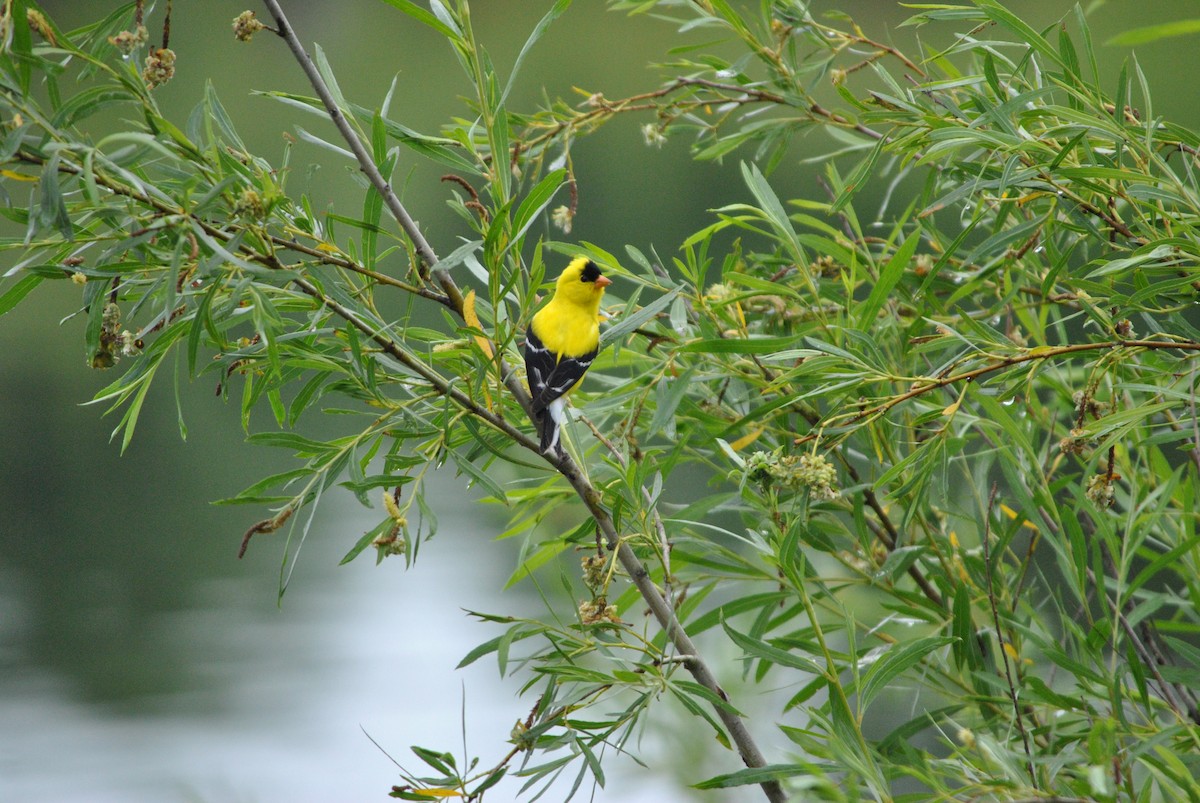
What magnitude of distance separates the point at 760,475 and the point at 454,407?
283mm

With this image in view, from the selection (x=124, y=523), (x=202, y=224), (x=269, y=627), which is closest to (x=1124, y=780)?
(x=202, y=224)

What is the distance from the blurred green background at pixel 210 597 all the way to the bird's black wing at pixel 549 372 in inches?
65.1

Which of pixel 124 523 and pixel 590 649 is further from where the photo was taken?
pixel 124 523

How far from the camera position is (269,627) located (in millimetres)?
6320

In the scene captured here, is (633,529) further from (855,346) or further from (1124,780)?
(1124,780)

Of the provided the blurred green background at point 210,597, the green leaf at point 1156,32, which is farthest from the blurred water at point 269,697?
the green leaf at point 1156,32

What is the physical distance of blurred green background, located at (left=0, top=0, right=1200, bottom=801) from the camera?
202 inches

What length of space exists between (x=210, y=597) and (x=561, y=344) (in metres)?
5.30

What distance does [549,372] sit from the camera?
65.1 inches

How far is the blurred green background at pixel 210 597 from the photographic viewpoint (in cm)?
514

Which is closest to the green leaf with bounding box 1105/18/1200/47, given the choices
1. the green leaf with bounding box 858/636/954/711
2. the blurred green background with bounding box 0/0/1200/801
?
the green leaf with bounding box 858/636/954/711

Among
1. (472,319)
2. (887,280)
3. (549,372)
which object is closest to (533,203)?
(472,319)

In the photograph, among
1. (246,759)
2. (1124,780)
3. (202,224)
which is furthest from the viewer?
(246,759)

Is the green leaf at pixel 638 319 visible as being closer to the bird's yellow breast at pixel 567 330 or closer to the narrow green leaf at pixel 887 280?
the narrow green leaf at pixel 887 280
